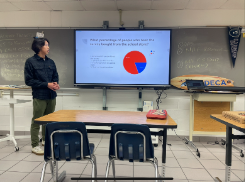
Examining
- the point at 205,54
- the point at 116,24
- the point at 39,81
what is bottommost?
the point at 39,81

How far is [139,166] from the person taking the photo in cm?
241

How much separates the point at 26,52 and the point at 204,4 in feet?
11.8

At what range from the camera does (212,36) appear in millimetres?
3410

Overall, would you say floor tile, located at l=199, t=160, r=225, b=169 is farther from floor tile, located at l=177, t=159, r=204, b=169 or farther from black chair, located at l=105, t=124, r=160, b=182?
black chair, located at l=105, t=124, r=160, b=182

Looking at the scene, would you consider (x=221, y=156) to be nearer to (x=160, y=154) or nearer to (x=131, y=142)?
(x=160, y=154)

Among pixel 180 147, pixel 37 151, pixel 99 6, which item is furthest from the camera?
pixel 99 6

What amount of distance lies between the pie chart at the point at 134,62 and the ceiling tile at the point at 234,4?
175 centimetres

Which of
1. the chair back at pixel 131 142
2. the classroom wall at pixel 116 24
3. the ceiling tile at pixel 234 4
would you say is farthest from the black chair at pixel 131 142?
the ceiling tile at pixel 234 4

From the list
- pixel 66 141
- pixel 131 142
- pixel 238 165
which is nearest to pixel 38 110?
pixel 66 141

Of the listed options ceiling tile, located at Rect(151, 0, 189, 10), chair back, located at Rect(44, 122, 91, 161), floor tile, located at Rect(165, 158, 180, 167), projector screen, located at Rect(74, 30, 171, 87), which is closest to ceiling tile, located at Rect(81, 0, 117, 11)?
projector screen, located at Rect(74, 30, 171, 87)

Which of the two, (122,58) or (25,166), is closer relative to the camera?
(25,166)

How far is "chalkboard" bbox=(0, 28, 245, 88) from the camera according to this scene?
3412 mm

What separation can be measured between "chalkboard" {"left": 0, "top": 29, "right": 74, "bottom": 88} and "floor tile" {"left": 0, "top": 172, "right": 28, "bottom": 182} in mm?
1867

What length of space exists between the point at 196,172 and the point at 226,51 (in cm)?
237
